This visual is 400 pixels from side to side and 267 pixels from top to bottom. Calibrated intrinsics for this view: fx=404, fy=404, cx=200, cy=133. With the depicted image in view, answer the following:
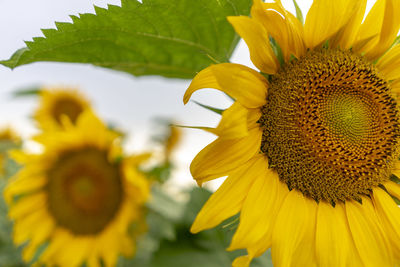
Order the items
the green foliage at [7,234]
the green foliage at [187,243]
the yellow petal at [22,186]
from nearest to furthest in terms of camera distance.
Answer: the green foliage at [187,243]
the yellow petal at [22,186]
the green foliage at [7,234]

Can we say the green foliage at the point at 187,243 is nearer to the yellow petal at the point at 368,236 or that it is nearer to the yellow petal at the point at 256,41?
the yellow petal at the point at 368,236

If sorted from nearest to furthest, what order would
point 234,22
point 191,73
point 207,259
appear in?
point 234,22
point 191,73
point 207,259

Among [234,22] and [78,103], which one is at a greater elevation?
[234,22]

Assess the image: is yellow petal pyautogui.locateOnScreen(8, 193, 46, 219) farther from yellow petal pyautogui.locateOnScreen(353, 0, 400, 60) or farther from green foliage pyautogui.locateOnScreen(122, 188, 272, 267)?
yellow petal pyautogui.locateOnScreen(353, 0, 400, 60)

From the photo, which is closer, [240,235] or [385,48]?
[240,235]

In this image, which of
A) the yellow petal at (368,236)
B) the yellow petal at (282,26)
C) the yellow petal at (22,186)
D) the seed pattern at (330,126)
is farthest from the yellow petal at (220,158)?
the yellow petal at (22,186)

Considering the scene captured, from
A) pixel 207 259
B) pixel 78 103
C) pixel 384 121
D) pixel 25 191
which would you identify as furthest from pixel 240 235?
pixel 78 103

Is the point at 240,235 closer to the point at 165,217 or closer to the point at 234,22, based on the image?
the point at 234,22
